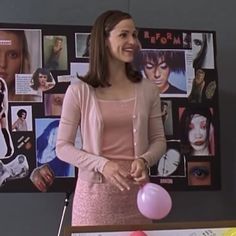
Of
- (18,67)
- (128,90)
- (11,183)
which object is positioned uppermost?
(18,67)

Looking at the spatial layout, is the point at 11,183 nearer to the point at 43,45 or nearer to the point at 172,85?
the point at 43,45

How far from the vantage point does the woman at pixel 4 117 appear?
80.4 inches

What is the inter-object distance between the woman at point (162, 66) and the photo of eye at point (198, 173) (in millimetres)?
362

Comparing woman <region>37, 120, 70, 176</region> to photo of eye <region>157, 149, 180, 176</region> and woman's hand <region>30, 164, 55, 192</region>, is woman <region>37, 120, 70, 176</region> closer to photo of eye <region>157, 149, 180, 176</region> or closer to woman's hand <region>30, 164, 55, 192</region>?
woman's hand <region>30, 164, 55, 192</region>

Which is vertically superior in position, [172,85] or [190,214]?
[172,85]

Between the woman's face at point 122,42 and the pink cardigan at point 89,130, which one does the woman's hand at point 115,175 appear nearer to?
Answer: the pink cardigan at point 89,130

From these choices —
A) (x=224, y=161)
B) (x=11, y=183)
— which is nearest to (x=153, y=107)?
(x=11, y=183)

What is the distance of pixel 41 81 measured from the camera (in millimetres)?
2086

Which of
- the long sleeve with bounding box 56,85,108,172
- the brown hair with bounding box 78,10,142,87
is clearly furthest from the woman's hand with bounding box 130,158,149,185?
the brown hair with bounding box 78,10,142,87

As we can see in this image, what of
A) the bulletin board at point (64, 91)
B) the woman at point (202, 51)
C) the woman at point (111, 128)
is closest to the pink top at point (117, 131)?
the woman at point (111, 128)

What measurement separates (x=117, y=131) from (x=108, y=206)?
0.23 metres

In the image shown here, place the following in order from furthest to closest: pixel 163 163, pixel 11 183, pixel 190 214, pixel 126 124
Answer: pixel 190 214, pixel 163 163, pixel 11 183, pixel 126 124

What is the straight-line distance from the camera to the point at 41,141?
2.08m

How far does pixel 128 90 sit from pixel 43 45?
0.78m
